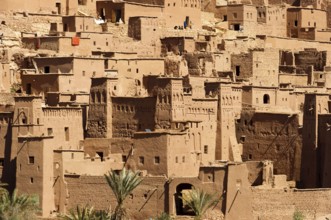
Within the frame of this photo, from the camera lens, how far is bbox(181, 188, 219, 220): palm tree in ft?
219

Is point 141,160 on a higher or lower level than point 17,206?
higher

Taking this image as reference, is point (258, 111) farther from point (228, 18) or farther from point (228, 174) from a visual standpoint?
point (228, 18)

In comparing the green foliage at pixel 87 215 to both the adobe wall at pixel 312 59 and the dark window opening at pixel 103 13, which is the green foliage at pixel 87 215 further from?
the adobe wall at pixel 312 59

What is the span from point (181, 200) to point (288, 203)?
11.8 feet

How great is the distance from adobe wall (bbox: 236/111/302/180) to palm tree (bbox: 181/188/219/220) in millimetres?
6089

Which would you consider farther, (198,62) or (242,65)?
(242,65)

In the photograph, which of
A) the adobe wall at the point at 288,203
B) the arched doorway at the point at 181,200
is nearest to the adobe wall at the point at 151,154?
the arched doorway at the point at 181,200

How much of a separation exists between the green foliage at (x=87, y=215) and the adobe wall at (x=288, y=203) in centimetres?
525

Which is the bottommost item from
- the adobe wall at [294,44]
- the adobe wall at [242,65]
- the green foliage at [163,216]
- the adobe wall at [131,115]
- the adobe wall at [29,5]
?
the green foliage at [163,216]

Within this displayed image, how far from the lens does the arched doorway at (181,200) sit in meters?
67.7

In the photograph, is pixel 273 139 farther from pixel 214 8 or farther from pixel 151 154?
pixel 214 8

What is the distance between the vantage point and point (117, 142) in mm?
70375

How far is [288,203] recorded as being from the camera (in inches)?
2714

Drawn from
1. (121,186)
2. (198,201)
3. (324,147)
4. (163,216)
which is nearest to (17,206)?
(121,186)
